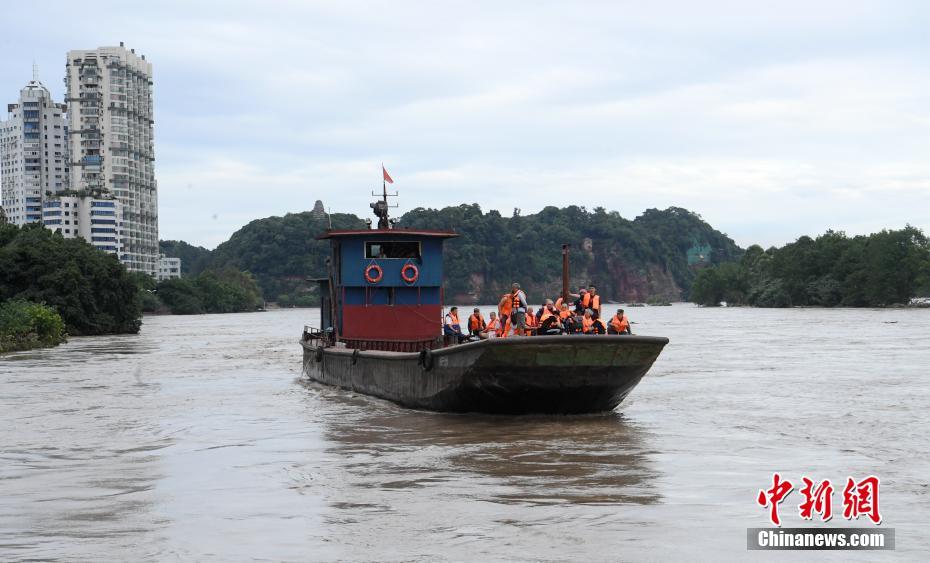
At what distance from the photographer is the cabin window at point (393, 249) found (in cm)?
2623

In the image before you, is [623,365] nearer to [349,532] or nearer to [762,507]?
[762,507]

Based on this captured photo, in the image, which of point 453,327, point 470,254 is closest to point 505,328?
point 453,327

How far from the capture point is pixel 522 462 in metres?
15.5

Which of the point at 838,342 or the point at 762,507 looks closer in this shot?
the point at 762,507

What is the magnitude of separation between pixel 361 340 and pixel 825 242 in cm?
10966

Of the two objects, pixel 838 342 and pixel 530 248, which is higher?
pixel 530 248

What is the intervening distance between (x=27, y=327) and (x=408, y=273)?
1421 inches

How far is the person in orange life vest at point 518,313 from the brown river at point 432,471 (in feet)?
5.63

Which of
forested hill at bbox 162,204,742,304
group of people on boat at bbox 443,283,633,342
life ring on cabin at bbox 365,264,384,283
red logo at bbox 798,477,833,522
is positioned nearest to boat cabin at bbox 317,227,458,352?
life ring on cabin at bbox 365,264,384,283

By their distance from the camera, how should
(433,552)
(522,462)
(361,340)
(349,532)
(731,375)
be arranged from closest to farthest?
(433,552)
(349,532)
(522,462)
(361,340)
(731,375)

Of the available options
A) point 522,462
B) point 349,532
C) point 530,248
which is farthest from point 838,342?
point 530,248

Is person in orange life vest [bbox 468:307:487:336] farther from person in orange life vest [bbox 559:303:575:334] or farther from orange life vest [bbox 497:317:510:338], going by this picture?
person in orange life vest [bbox 559:303:575:334]

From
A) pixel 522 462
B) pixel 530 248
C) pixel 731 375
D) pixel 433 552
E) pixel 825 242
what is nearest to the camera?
pixel 433 552

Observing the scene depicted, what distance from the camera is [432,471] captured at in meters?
15.0
